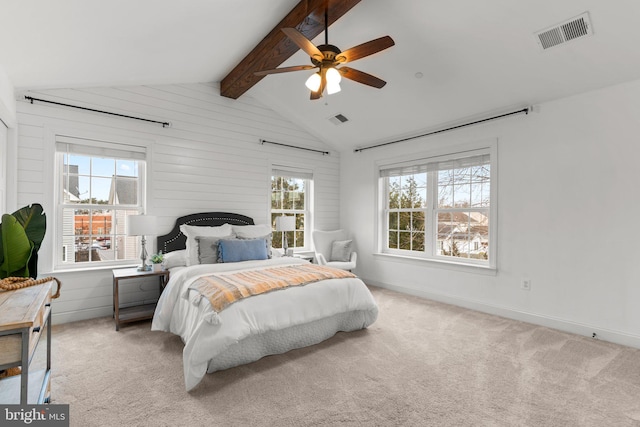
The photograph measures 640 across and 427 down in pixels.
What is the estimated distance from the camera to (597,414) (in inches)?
79.2

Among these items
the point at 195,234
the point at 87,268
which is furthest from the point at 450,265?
the point at 87,268

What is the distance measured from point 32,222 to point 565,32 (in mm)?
4290

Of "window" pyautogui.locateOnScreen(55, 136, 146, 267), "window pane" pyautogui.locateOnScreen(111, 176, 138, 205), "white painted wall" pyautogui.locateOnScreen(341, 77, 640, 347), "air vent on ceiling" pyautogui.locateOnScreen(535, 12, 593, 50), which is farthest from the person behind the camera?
"window pane" pyautogui.locateOnScreen(111, 176, 138, 205)

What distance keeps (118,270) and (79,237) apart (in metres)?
0.65

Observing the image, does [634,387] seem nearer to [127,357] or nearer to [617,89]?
[617,89]

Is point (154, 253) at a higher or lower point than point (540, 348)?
higher

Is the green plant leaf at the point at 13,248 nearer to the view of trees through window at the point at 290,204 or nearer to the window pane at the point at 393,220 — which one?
the view of trees through window at the point at 290,204

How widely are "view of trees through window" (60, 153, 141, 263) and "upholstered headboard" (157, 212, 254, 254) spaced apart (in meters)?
0.37

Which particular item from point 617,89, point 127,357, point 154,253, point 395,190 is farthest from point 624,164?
point 154,253

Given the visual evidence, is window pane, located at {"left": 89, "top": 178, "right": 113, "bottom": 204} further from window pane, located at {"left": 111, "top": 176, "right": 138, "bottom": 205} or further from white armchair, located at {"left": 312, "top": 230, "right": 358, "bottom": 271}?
white armchair, located at {"left": 312, "top": 230, "right": 358, "bottom": 271}

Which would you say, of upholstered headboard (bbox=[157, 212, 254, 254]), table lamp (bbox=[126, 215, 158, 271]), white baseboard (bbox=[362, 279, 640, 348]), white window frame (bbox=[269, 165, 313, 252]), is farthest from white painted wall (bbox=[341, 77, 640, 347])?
table lamp (bbox=[126, 215, 158, 271])

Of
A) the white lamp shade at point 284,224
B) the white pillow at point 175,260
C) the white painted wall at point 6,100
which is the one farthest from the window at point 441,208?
the white painted wall at point 6,100

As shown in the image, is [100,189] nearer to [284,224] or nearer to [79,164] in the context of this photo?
[79,164]

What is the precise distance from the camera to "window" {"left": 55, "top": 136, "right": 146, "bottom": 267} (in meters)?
3.68
